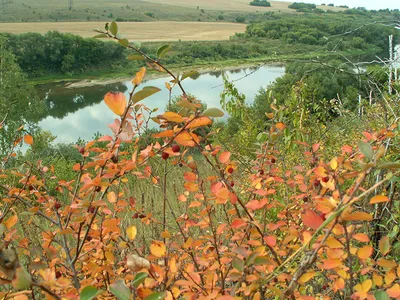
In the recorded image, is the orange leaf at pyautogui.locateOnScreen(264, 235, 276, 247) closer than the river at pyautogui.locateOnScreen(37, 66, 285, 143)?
Yes

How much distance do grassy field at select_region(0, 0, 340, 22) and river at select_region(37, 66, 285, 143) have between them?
31.3 m

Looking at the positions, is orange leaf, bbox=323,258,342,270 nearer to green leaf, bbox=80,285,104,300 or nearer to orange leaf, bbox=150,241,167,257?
orange leaf, bbox=150,241,167,257

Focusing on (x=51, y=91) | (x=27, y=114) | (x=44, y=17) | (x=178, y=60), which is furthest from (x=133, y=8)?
(x=27, y=114)

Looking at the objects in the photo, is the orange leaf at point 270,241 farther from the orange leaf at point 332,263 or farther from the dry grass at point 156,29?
the dry grass at point 156,29

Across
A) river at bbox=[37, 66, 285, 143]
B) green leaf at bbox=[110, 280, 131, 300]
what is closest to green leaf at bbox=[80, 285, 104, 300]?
green leaf at bbox=[110, 280, 131, 300]

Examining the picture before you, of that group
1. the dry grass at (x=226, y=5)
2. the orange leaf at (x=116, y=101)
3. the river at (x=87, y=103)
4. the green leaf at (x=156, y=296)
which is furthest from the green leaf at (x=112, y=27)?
the dry grass at (x=226, y=5)

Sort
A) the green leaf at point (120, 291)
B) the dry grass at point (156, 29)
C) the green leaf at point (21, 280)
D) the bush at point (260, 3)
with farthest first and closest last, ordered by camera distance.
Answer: the bush at point (260, 3) → the dry grass at point (156, 29) → the green leaf at point (120, 291) → the green leaf at point (21, 280)

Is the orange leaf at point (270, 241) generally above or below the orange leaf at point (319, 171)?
below

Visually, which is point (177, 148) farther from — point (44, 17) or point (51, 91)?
Result: point (44, 17)

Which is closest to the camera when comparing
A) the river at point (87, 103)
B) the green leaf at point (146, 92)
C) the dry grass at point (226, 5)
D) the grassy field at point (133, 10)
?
the green leaf at point (146, 92)

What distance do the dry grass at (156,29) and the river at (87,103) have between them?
15.6 m

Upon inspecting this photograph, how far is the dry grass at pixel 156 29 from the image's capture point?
140ft

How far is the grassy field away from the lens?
5538 cm

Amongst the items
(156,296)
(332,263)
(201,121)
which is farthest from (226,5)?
(156,296)
